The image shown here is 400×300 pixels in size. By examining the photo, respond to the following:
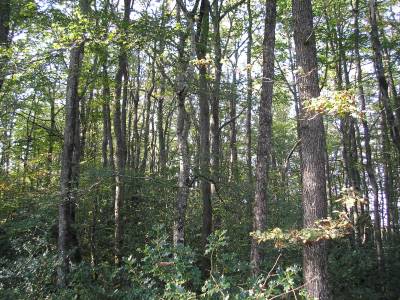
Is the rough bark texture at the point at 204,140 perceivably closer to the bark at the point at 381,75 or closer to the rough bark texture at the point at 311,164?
the bark at the point at 381,75

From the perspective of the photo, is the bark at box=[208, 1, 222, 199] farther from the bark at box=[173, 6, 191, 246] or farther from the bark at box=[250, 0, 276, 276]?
the bark at box=[250, 0, 276, 276]

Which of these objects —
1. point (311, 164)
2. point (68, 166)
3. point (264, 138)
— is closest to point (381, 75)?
point (264, 138)

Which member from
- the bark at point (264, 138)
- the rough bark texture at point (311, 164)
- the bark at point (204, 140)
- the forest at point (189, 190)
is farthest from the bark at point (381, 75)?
the rough bark texture at point (311, 164)

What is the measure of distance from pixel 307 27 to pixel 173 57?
15.0 ft

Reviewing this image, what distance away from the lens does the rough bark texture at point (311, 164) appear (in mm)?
5895

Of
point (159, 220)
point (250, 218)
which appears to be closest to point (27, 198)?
point (159, 220)

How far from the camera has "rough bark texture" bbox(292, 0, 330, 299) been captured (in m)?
5.89

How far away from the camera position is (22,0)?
401 inches

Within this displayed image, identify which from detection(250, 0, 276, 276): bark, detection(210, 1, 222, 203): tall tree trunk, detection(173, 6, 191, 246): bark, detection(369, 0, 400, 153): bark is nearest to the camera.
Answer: detection(250, 0, 276, 276): bark

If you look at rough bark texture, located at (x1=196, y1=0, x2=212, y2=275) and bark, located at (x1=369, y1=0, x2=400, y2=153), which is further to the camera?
rough bark texture, located at (x1=196, y1=0, x2=212, y2=275)

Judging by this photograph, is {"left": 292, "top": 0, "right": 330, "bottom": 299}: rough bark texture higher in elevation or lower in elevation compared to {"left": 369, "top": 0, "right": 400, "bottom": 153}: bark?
lower

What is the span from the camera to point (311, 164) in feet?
19.9

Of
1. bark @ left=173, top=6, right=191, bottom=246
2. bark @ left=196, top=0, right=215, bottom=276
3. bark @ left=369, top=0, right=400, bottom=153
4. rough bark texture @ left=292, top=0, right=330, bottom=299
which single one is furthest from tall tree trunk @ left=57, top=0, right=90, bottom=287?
bark @ left=369, top=0, right=400, bottom=153

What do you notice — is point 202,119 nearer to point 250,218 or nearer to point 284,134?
point 250,218
